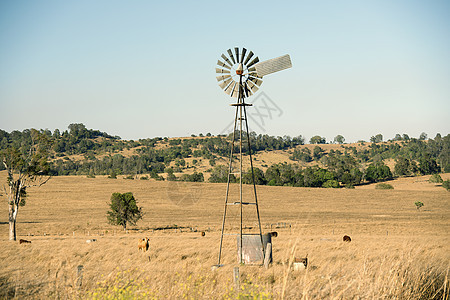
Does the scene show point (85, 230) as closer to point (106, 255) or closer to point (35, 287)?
point (106, 255)

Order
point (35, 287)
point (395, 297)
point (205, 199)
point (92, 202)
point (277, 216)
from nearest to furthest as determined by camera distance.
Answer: point (395, 297), point (35, 287), point (277, 216), point (92, 202), point (205, 199)

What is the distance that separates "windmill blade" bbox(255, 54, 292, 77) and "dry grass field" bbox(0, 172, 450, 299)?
24.5ft

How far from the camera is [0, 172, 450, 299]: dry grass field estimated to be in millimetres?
12023

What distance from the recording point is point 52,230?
55.1m

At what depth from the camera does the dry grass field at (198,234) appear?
12.0m

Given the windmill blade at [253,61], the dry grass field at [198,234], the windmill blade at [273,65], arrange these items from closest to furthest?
the dry grass field at [198,234]
the windmill blade at [273,65]
the windmill blade at [253,61]

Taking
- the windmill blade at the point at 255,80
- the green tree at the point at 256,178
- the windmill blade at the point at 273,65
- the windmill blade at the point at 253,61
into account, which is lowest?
the green tree at the point at 256,178

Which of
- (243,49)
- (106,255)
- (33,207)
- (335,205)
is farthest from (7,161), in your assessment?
(335,205)

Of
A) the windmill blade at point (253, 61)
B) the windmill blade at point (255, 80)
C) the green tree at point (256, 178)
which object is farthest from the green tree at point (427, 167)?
the windmill blade at point (253, 61)

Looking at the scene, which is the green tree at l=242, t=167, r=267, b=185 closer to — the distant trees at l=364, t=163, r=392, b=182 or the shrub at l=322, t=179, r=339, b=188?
the shrub at l=322, t=179, r=339, b=188

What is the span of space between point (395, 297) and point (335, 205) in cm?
8839

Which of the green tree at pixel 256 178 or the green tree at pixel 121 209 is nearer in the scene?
the green tree at pixel 121 209

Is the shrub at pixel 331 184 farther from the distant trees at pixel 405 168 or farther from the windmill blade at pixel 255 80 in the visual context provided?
the windmill blade at pixel 255 80

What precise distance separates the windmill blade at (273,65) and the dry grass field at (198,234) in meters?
7.47
